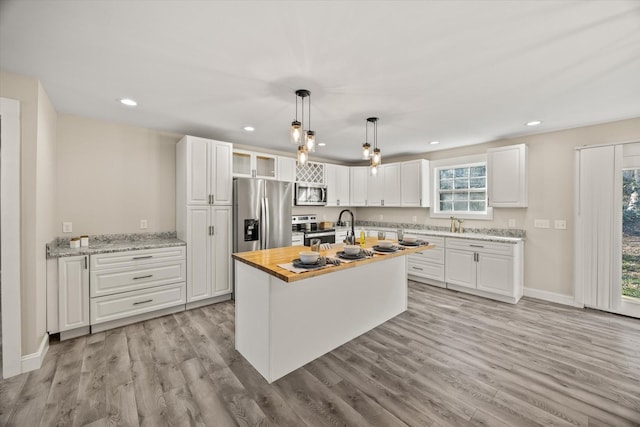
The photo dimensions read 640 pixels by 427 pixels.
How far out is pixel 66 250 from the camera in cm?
282

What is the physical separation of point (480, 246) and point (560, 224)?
3.51 feet

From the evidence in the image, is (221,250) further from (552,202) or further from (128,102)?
(552,202)

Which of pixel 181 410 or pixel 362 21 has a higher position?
pixel 362 21

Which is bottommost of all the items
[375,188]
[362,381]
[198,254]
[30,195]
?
[362,381]

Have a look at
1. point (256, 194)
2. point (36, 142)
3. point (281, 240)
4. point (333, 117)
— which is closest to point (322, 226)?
point (281, 240)

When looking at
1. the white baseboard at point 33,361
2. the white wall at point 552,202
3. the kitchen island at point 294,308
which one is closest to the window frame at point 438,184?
the white wall at point 552,202

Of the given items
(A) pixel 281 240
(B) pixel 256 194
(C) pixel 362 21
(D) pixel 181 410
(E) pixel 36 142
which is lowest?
(D) pixel 181 410

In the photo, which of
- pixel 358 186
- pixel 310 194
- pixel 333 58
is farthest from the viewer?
pixel 358 186

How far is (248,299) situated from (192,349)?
0.84 metres

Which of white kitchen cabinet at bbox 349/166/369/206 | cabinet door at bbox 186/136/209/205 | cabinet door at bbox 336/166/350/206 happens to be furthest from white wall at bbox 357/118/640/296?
cabinet door at bbox 186/136/209/205

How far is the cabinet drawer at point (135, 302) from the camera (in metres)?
2.88

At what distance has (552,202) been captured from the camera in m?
3.85

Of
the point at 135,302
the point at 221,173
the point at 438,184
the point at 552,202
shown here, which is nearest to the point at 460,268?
the point at 552,202

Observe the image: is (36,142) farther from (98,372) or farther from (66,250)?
(98,372)
